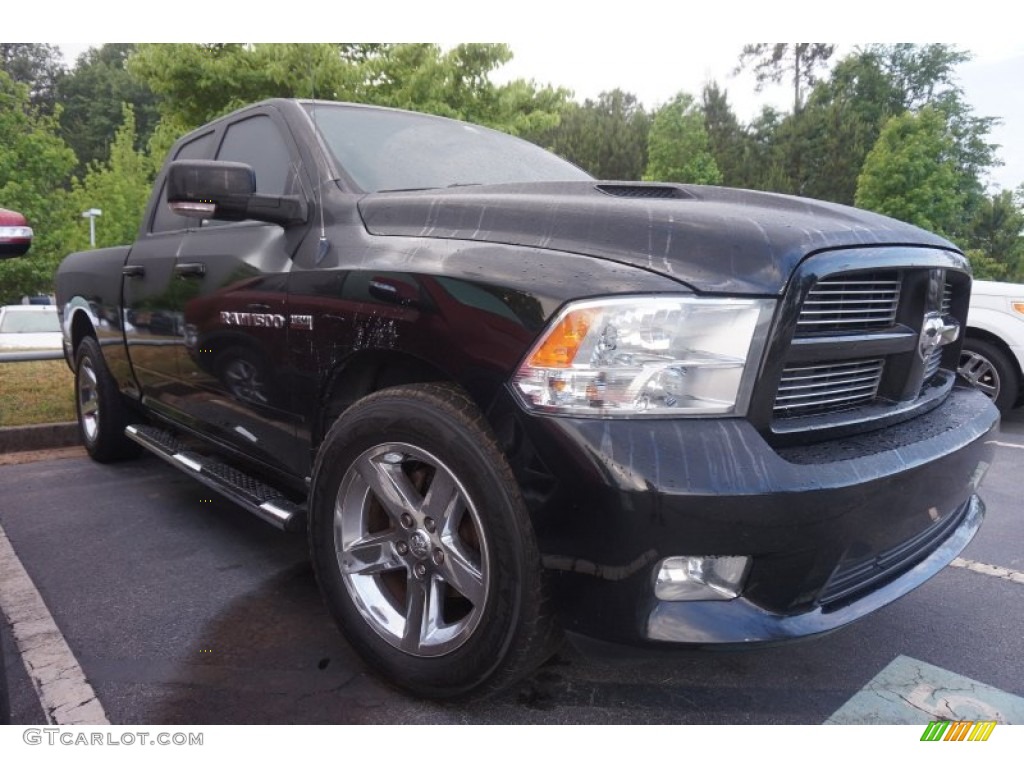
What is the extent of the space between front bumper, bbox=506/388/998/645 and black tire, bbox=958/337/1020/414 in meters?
5.14

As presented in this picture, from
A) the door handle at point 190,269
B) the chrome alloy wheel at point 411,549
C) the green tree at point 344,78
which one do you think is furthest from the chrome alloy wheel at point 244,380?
the green tree at point 344,78

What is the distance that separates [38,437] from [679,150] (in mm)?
22417

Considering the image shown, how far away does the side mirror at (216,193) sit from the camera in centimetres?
229

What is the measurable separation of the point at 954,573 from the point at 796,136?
3043 cm

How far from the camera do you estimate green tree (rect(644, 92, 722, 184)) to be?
2386 centimetres

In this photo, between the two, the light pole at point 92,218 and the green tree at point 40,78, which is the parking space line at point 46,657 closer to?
the green tree at point 40,78

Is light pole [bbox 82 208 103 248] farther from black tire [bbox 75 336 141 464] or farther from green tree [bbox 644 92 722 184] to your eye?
black tire [bbox 75 336 141 464]

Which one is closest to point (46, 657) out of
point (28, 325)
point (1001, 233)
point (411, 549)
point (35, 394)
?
point (411, 549)

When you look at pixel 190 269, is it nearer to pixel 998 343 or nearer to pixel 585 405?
pixel 585 405

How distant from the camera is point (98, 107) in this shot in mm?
26875

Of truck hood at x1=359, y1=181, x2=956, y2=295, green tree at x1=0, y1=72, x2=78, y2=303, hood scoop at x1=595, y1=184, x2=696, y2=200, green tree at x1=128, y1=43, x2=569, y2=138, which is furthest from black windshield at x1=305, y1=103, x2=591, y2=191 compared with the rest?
green tree at x1=0, y1=72, x2=78, y2=303

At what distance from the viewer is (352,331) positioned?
2.12 meters

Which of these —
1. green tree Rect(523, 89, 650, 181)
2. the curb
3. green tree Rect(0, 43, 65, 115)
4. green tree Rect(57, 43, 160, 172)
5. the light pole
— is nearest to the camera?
the curb

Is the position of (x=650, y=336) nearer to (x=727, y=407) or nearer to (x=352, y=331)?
(x=727, y=407)
